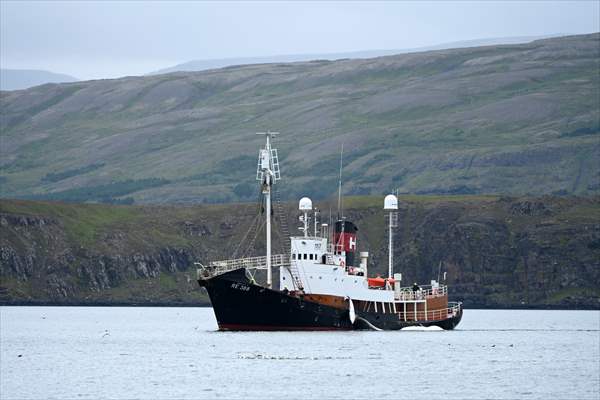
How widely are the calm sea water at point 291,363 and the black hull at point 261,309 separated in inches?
50.5

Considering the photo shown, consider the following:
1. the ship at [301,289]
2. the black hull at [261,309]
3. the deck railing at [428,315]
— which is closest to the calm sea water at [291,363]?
the black hull at [261,309]

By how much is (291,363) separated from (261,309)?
22.3m

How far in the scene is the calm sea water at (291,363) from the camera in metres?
70.1

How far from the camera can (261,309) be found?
348 feet

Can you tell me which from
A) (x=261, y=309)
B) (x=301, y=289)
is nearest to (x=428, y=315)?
(x=301, y=289)

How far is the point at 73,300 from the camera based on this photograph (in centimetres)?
19712

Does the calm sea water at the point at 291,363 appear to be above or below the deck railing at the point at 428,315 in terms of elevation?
above

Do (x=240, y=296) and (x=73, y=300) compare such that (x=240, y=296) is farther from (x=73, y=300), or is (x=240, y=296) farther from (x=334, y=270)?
(x=73, y=300)

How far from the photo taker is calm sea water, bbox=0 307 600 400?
70.1m

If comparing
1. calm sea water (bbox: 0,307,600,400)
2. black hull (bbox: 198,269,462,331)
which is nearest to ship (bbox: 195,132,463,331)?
black hull (bbox: 198,269,462,331)

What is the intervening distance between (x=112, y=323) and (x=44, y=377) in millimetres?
63630

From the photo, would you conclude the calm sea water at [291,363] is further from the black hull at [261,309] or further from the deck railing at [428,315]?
the deck railing at [428,315]

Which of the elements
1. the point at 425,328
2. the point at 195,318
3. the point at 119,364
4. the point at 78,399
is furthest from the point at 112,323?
the point at 78,399

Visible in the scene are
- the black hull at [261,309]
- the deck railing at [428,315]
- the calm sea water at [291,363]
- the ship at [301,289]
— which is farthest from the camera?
the deck railing at [428,315]
